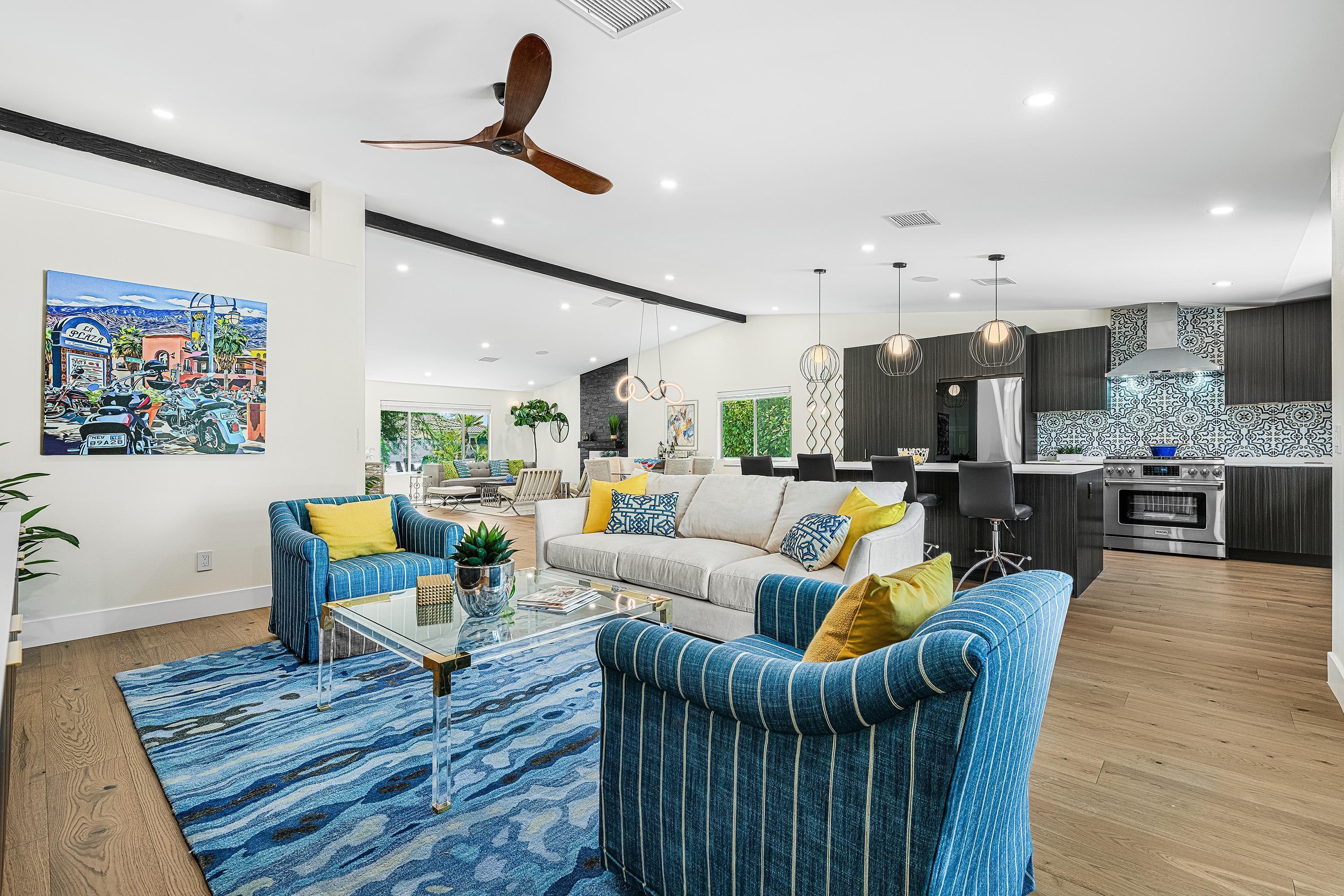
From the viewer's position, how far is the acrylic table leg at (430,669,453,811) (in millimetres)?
1939

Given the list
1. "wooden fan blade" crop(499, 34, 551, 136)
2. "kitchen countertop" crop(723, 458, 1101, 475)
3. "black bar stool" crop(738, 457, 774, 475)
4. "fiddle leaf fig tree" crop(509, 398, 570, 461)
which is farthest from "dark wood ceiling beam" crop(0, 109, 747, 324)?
"fiddle leaf fig tree" crop(509, 398, 570, 461)

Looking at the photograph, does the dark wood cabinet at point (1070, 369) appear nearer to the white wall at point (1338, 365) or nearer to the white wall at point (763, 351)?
the white wall at point (763, 351)

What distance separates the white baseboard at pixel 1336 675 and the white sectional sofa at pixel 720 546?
1669 millimetres

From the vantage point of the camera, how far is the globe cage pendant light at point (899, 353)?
20.4 feet

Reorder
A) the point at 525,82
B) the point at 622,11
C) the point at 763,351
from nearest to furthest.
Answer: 1. the point at 622,11
2. the point at 525,82
3. the point at 763,351

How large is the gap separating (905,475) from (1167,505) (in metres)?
3.19

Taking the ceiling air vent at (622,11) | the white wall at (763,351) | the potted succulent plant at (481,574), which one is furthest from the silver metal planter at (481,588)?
the white wall at (763,351)

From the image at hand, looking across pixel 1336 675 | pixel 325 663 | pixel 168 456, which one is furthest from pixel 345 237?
pixel 1336 675

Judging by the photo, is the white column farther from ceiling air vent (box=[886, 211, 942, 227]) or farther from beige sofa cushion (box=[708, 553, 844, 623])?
ceiling air vent (box=[886, 211, 942, 227])

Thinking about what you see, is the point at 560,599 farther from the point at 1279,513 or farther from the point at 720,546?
the point at 1279,513

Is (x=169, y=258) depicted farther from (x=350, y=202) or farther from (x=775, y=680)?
(x=775, y=680)

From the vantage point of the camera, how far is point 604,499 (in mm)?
4445

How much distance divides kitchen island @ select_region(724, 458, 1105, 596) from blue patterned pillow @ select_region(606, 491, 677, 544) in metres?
1.91

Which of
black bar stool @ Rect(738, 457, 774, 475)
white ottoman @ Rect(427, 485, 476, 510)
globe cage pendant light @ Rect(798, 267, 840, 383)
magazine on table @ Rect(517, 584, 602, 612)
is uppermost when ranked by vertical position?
globe cage pendant light @ Rect(798, 267, 840, 383)
